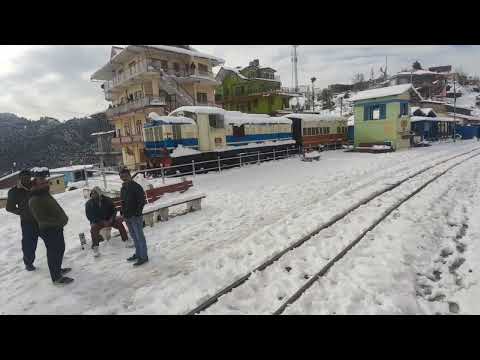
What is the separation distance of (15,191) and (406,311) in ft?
23.0

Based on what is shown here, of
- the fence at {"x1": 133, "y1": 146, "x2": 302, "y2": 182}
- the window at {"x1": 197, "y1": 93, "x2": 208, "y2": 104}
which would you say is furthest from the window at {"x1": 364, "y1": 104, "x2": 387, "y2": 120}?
the window at {"x1": 197, "y1": 93, "x2": 208, "y2": 104}

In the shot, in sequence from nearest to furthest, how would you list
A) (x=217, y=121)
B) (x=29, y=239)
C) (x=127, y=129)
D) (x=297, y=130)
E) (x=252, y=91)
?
(x=29, y=239) < (x=217, y=121) < (x=297, y=130) < (x=127, y=129) < (x=252, y=91)

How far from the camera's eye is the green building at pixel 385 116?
25.3 metres

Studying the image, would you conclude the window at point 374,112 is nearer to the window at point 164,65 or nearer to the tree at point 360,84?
the window at point 164,65

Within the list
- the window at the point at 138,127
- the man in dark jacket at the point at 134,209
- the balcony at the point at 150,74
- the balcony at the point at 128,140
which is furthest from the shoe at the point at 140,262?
the window at the point at 138,127

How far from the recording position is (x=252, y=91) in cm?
4253

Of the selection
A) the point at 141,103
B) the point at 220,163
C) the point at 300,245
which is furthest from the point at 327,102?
the point at 300,245

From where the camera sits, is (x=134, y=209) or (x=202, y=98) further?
(x=202, y=98)

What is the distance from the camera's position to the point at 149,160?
17250 millimetres

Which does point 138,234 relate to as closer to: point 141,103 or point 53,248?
point 53,248

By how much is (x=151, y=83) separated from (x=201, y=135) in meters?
14.1

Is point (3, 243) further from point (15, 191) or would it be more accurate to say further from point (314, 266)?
point (314, 266)

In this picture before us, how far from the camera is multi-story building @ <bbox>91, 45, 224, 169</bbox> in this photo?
27.0m

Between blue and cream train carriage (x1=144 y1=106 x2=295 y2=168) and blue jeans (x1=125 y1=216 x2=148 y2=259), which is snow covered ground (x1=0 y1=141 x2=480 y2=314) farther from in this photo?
blue and cream train carriage (x1=144 y1=106 x2=295 y2=168)
